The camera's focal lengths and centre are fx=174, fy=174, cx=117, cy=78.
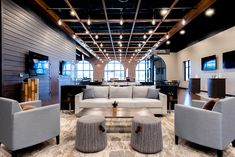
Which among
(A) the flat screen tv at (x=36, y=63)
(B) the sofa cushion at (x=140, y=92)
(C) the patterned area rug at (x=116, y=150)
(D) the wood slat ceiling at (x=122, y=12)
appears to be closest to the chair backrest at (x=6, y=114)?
(C) the patterned area rug at (x=116, y=150)

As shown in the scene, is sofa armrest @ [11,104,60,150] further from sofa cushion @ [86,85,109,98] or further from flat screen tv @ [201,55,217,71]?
flat screen tv @ [201,55,217,71]

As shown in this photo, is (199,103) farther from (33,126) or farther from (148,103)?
(33,126)

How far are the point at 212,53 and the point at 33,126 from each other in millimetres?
10408

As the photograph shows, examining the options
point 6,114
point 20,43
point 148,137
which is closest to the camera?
point 6,114

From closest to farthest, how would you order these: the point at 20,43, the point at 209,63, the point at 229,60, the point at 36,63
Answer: the point at 20,43
the point at 36,63
the point at 229,60
the point at 209,63

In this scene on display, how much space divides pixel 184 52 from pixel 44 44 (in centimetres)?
1135

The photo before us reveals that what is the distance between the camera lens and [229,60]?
328 inches

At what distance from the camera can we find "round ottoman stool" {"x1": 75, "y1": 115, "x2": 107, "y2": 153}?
2520 mm

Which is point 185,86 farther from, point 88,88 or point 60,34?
point 88,88

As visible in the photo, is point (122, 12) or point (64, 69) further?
point (64, 69)

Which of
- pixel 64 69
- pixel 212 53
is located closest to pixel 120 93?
pixel 64 69

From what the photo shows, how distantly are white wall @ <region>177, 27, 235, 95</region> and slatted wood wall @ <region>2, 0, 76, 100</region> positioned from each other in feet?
27.6

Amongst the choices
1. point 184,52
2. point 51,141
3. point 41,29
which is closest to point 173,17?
point 41,29

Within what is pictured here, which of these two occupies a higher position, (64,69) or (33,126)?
(64,69)
